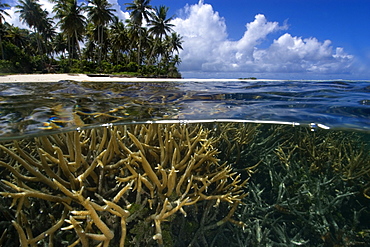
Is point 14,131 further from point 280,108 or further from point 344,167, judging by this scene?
point 344,167

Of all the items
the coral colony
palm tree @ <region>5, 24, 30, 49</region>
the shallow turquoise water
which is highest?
palm tree @ <region>5, 24, 30, 49</region>

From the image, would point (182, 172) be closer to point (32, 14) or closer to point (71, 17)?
point (71, 17)

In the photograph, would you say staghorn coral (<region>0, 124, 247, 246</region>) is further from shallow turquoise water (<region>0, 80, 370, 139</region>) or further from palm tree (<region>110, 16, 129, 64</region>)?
palm tree (<region>110, 16, 129, 64</region>)

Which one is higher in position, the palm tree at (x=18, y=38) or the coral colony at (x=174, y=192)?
the palm tree at (x=18, y=38)

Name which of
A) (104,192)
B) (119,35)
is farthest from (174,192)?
(119,35)

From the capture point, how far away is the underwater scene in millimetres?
2959

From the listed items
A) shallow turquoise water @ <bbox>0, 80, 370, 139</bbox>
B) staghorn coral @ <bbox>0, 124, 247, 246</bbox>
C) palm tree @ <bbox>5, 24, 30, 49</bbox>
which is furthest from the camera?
palm tree @ <bbox>5, 24, 30, 49</bbox>

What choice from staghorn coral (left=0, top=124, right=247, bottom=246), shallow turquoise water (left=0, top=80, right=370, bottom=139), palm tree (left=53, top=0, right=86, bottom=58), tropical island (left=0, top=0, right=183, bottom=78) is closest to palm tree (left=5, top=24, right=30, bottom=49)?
tropical island (left=0, top=0, right=183, bottom=78)

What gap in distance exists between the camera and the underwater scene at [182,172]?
2.96 meters

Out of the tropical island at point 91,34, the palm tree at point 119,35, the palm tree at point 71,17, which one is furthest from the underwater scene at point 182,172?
the palm tree at point 119,35

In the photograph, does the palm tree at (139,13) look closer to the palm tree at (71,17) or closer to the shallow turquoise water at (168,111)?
the palm tree at (71,17)

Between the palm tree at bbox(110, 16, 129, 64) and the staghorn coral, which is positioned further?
the palm tree at bbox(110, 16, 129, 64)

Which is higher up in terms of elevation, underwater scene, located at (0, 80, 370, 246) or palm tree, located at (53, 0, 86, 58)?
palm tree, located at (53, 0, 86, 58)

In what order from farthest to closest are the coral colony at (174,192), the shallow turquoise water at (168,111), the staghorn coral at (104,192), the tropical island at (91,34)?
the tropical island at (91,34), the shallow turquoise water at (168,111), the coral colony at (174,192), the staghorn coral at (104,192)
